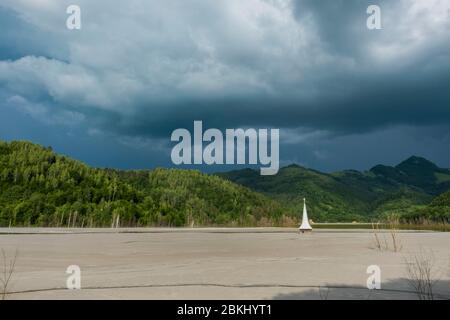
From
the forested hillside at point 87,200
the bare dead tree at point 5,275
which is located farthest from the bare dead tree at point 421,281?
the forested hillside at point 87,200

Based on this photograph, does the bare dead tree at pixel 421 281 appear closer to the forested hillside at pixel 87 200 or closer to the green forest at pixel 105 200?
the green forest at pixel 105 200

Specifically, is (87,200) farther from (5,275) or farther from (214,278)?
(214,278)

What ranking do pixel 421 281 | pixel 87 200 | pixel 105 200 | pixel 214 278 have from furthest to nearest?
pixel 105 200 → pixel 87 200 → pixel 214 278 → pixel 421 281

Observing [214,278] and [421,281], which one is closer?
[421,281]

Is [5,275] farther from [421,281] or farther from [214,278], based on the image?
[421,281]

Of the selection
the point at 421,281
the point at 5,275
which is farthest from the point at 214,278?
the point at 5,275

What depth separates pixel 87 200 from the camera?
330 ft

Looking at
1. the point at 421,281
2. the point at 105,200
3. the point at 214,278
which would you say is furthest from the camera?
the point at 105,200

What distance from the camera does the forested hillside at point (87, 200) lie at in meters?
88.1

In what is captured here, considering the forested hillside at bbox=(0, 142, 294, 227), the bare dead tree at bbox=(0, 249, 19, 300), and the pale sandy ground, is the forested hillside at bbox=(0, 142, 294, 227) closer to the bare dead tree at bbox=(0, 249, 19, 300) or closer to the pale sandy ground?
the bare dead tree at bbox=(0, 249, 19, 300)

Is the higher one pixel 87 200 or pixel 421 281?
pixel 87 200
